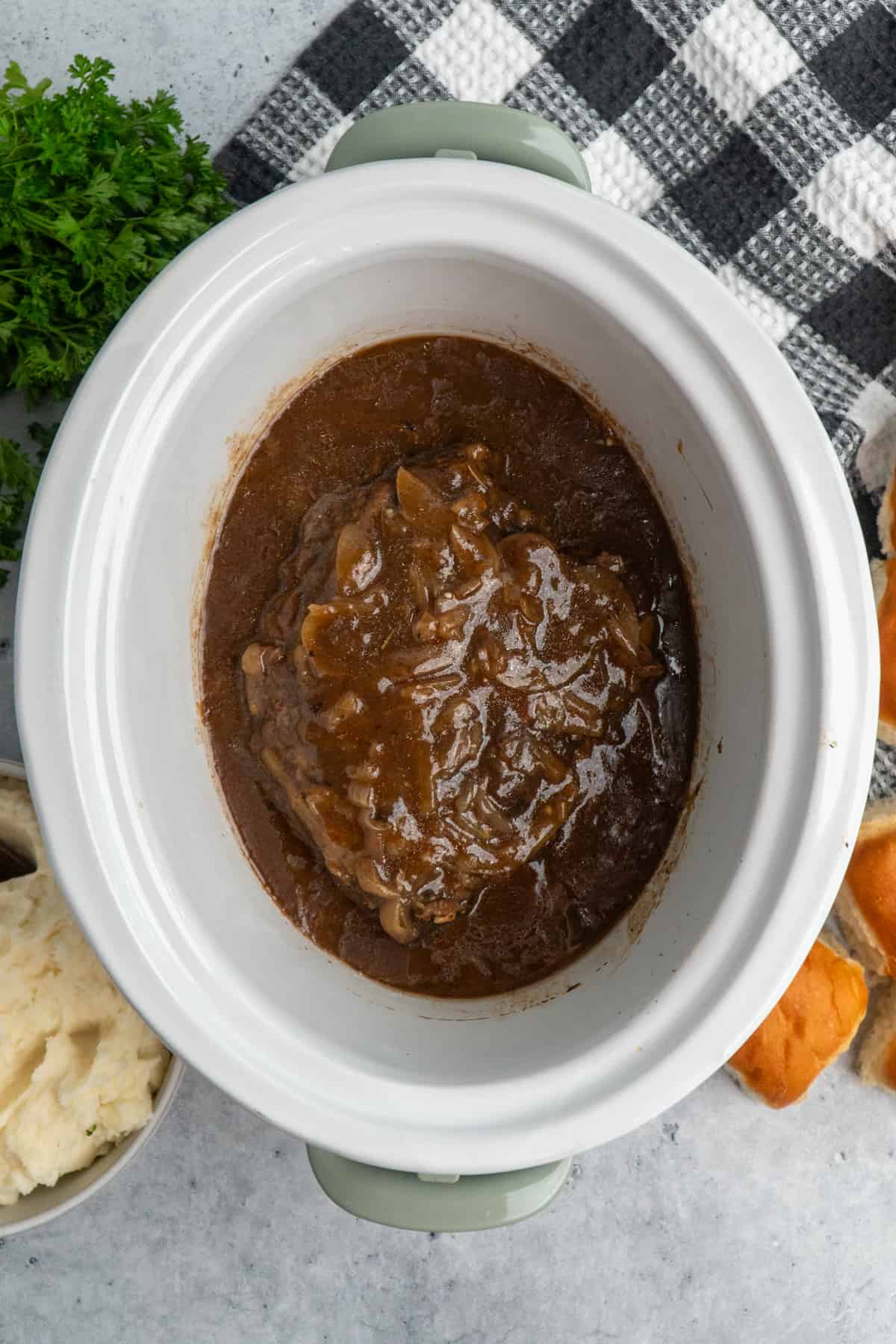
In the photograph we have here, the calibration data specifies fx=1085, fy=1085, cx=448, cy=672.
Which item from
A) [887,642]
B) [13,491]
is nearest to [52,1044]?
[13,491]

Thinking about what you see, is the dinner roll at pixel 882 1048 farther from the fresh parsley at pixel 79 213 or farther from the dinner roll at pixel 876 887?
the fresh parsley at pixel 79 213

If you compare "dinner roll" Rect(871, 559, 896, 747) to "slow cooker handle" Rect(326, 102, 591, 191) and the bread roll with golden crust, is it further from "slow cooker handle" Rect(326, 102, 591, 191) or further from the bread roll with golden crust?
"slow cooker handle" Rect(326, 102, 591, 191)

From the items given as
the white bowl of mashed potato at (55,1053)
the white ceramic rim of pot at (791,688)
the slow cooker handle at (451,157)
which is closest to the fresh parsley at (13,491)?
the white bowl of mashed potato at (55,1053)

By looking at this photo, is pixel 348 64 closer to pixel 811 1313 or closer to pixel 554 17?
pixel 554 17

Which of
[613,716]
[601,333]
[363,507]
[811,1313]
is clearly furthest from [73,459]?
[811,1313]

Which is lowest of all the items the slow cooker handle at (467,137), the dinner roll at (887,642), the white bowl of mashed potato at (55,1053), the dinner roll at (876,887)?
the white bowl of mashed potato at (55,1053)

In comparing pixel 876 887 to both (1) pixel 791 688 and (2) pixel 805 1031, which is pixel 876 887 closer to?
(2) pixel 805 1031
